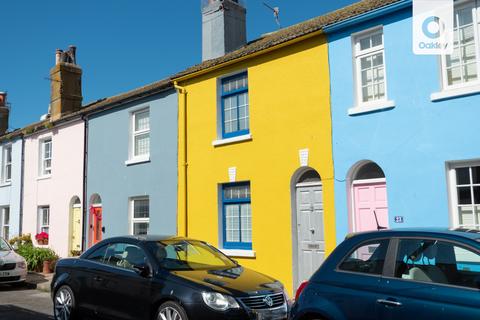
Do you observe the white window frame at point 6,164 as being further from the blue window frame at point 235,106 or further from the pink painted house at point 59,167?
the blue window frame at point 235,106

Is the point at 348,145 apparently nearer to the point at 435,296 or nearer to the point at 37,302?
the point at 435,296

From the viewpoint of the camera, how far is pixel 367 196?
10.6 metres

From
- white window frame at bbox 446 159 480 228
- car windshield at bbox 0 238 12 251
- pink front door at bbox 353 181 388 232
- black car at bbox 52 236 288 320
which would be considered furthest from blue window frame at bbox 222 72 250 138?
car windshield at bbox 0 238 12 251

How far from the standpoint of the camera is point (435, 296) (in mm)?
4793

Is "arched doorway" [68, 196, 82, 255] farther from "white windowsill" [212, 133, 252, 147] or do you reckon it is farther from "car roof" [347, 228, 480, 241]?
"car roof" [347, 228, 480, 241]

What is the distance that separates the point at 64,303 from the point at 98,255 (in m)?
0.98

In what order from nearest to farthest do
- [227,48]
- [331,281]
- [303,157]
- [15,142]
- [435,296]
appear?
[435,296] → [331,281] → [303,157] → [227,48] → [15,142]

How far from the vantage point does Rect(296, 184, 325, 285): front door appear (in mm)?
11383

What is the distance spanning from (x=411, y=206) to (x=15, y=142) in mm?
18455

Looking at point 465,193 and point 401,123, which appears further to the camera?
point 401,123

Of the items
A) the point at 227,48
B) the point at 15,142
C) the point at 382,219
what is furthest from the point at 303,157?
the point at 15,142

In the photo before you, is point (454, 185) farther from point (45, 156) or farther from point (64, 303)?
point (45, 156)

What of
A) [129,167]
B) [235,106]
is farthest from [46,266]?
[235,106]

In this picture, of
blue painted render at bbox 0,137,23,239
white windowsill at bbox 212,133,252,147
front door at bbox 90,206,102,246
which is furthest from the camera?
blue painted render at bbox 0,137,23,239
